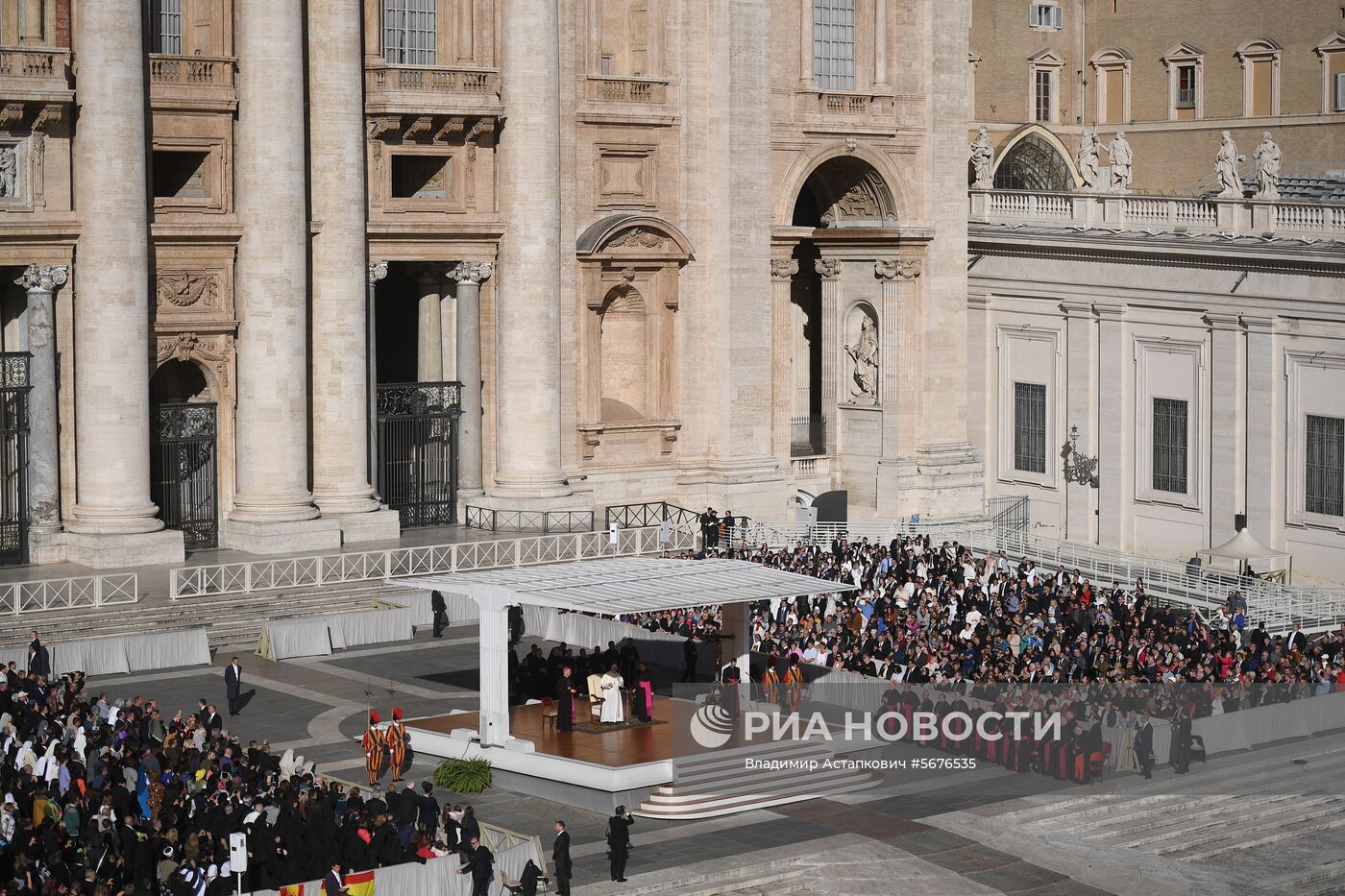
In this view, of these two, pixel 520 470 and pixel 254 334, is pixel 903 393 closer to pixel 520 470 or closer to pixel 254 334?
pixel 520 470

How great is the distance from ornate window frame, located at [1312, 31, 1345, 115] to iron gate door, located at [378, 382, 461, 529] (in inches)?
1081

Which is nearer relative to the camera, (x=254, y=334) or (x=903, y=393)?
(x=254, y=334)

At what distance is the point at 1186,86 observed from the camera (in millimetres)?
68000

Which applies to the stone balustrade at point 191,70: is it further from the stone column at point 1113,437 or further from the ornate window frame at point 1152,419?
the ornate window frame at point 1152,419

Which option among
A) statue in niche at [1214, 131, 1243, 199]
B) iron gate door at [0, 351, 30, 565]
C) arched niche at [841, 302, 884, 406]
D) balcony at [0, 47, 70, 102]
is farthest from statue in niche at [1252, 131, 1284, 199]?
iron gate door at [0, 351, 30, 565]

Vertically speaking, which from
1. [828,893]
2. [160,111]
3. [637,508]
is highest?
[160,111]

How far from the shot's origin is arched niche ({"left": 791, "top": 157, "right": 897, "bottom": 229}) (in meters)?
54.4

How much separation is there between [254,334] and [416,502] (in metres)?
5.56

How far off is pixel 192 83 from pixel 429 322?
766cm

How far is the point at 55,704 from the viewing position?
103ft

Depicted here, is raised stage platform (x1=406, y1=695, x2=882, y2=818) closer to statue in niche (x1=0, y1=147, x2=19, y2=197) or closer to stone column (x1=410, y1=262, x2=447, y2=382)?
statue in niche (x1=0, y1=147, x2=19, y2=197)

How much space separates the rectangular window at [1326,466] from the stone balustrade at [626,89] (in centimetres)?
1499

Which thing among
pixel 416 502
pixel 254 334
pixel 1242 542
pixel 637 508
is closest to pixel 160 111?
pixel 254 334

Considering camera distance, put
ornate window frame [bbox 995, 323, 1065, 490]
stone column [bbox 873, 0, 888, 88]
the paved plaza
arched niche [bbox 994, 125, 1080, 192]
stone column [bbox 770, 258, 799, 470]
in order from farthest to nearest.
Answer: arched niche [bbox 994, 125, 1080, 192] < ornate window frame [bbox 995, 323, 1065, 490] < stone column [bbox 873, 0, 888, 88] < stone column [bbox 770, 258, 799, 470] < the paved plaza
